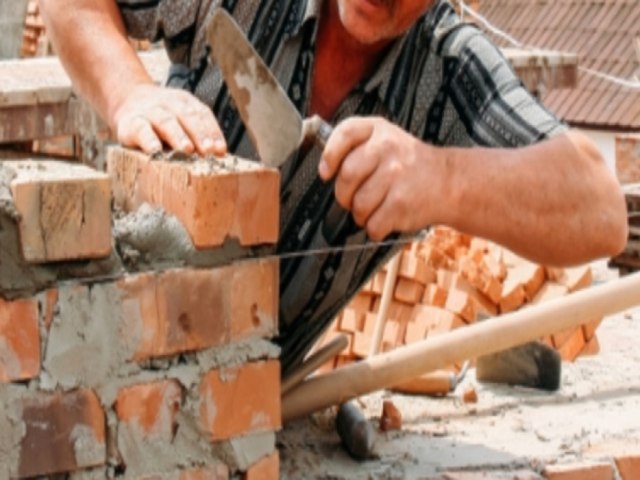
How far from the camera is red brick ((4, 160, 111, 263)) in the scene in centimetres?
253

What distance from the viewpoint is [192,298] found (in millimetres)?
2703

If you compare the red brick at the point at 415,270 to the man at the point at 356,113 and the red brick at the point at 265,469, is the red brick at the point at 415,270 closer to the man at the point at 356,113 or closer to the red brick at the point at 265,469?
the man at the point at 356,113

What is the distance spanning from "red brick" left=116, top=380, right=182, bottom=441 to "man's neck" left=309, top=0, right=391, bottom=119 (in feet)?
2.75

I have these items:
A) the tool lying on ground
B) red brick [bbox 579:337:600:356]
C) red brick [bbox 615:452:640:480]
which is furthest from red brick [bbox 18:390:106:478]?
red brick [bbox 579:337:600:356]

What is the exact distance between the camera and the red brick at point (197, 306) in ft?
8.75

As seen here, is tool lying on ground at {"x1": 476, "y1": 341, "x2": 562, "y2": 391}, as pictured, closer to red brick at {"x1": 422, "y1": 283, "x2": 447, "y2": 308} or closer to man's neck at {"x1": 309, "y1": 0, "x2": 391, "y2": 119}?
man's neck at {"x1": 309, "y1": 0, "x2": 391, "y2": 119}

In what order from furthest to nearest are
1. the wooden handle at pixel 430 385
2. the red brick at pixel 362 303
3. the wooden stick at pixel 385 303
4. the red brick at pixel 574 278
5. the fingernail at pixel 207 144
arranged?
the red brick at pixel 362 303 < the red brick at pixel 574 278 < the wooden stick at pixel 385 303 < the wooden handle at pixel 430 385 < the fingernail at pixel 207 144

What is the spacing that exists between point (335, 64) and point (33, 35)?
8163 mm

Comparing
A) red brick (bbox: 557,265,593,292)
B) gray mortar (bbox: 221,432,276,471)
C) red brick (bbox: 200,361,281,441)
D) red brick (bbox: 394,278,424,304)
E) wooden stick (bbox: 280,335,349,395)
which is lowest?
red brick (bbox: 394,278,424,304)

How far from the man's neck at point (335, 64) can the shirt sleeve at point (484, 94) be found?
0.54 ft

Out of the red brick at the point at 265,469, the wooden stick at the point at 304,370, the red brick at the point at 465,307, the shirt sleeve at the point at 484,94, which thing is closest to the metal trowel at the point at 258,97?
the red brick at the point at 265,469

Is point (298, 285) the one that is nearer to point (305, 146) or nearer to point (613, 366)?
point (305, 146)

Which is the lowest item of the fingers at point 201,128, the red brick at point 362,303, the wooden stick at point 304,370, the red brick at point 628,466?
the red brick at point 362,303

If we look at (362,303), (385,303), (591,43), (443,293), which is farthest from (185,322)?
(591,43)
